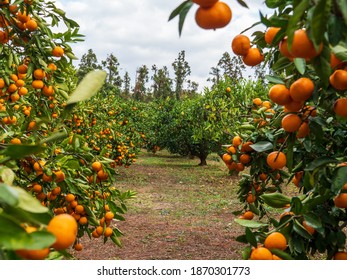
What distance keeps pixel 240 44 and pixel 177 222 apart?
21.2 ft

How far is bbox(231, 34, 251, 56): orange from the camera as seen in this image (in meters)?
1.42

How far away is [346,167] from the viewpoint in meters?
1.46

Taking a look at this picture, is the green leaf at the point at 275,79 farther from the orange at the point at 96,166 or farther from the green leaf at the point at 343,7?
the orange at the point at 96,166

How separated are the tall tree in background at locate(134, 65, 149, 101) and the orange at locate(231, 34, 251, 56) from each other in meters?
36.3

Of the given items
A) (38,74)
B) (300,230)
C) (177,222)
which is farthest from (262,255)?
(177,222)

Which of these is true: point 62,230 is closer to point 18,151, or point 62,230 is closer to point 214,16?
point 18,151

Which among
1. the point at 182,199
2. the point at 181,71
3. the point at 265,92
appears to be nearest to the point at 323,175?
the point at 182,199

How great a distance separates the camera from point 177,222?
24.9 ft

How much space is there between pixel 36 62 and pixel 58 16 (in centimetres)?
45

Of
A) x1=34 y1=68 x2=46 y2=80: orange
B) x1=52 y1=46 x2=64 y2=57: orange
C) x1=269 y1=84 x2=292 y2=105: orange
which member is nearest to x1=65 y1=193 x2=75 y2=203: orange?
x1=34 y1=68 x2=46 y2=80: orange

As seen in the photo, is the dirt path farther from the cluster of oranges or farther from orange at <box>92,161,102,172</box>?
the cluster of oranges

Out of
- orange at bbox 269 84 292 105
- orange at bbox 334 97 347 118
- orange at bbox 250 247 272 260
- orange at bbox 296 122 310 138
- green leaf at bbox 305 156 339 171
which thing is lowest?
orange at bbox 250 247 272 260

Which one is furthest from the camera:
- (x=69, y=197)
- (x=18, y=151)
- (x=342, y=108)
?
(x=69, y=197)

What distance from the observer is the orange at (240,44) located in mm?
1425
